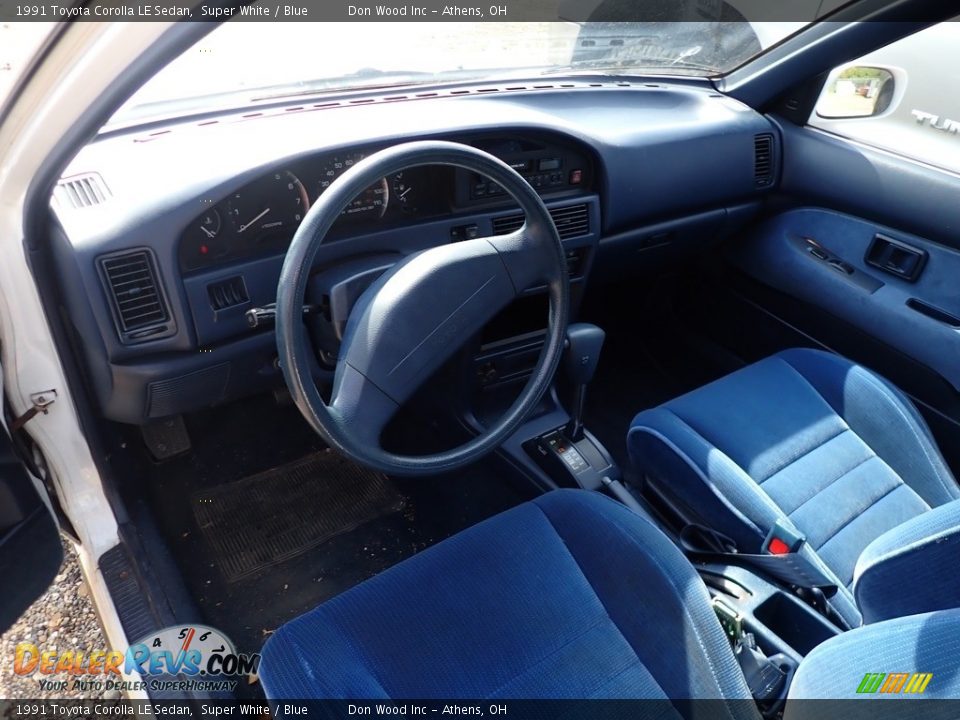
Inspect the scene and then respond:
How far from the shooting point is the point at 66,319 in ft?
4.78

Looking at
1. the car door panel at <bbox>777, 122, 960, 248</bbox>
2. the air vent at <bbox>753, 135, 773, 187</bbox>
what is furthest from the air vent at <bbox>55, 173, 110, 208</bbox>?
the car door panel at <bbox>777, 122, 960, 248</bbox>

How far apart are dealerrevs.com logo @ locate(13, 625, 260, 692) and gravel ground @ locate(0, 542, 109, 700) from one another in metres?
0.01

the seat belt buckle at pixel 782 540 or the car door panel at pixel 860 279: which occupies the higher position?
the car door panel at pixel 860 279

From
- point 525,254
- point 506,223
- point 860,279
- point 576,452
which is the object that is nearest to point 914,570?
point 525,254

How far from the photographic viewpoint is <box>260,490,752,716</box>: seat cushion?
44.3 inches

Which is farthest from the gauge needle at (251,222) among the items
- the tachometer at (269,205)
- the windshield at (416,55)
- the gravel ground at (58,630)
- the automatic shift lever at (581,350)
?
the gravel ground at (58,630)

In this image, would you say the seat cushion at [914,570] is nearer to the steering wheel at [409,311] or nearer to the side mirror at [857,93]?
the steering wheel at [409,311]

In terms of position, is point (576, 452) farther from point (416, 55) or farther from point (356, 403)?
point (416, 55)

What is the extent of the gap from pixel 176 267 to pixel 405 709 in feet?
3.15

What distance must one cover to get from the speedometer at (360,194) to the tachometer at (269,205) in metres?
0.06

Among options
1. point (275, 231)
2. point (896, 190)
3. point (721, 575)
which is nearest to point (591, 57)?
point (896, 190)

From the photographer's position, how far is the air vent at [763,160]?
2.39m

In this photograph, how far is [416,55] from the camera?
1986 mm

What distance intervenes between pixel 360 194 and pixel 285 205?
0.17m
